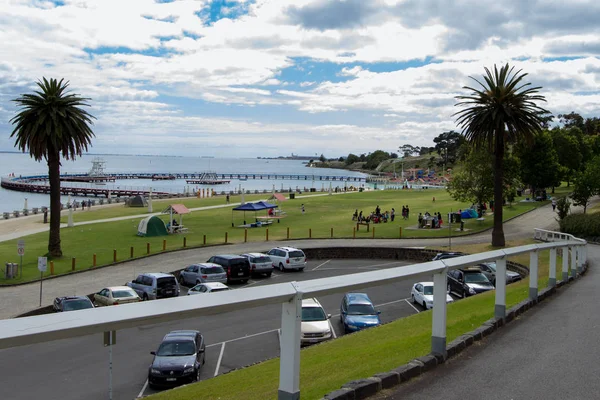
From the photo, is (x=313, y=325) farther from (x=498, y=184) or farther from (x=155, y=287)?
(x=498, y=184)

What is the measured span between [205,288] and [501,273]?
1611 cm

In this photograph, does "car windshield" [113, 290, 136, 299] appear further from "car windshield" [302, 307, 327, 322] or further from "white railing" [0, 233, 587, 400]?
"white railing" [0, 233, 587, 400]

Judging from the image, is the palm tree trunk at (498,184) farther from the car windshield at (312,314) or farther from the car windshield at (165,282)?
the car windshield at (312,314)

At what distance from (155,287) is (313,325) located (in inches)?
425

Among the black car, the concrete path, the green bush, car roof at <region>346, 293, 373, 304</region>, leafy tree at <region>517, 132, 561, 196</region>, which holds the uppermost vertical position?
leafy tree at <region>517, 132, 561, 196</region>

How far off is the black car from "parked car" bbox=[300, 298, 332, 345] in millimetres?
4131

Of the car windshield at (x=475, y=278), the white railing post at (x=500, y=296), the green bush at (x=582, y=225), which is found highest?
the white railing post at (x=500, y=296)

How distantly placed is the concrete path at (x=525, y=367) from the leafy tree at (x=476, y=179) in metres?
42.4

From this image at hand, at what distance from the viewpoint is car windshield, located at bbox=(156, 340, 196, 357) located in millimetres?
12117

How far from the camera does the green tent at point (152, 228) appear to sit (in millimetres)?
45875

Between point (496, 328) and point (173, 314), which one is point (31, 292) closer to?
point (496, 328)

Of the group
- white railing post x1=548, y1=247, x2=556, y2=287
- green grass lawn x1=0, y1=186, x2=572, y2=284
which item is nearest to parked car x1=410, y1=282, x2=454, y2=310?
white railing post x1=548, y1=247, x2=556, y2=287

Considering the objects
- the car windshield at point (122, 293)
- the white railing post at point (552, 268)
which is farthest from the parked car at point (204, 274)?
the white railing post at point (552, 268)

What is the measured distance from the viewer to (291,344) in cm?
509
